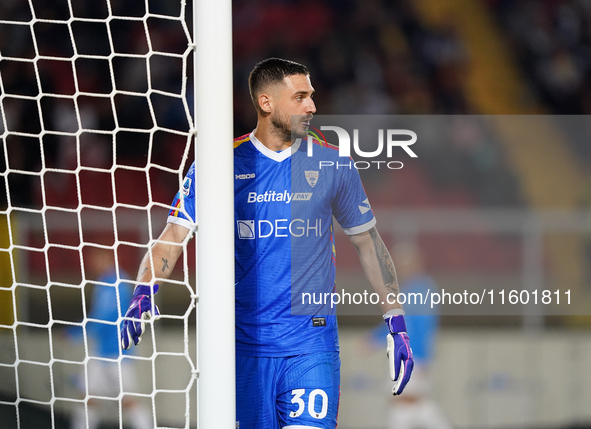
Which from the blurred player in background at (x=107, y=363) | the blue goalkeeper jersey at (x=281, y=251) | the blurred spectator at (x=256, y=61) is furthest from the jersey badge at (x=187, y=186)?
the blurred spectator at (x=256, y=61)

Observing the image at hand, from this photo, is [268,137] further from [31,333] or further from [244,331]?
[31,333]

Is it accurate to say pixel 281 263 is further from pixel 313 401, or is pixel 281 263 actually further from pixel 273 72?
pixel 273 72

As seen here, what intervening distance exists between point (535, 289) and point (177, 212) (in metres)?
2.53

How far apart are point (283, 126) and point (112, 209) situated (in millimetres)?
509

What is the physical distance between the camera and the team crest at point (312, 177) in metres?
1.51

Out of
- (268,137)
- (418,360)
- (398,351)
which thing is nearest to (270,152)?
(268,137)

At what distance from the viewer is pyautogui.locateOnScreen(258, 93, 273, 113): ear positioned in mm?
1485

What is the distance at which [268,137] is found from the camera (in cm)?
150

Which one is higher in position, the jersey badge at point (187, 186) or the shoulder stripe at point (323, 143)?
the shoulder stripe at point (323, 143)

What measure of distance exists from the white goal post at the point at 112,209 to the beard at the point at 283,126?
0.78 feet

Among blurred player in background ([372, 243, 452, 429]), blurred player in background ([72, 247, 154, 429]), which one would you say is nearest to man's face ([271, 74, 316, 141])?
blurred player in background ([372, 243, 452, 429])

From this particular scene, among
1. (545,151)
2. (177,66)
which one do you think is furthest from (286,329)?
(545,151)

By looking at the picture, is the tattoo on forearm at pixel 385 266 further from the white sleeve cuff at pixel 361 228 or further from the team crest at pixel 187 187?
the team crest at pixel 187 187

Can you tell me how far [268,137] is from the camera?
1.50 metres
